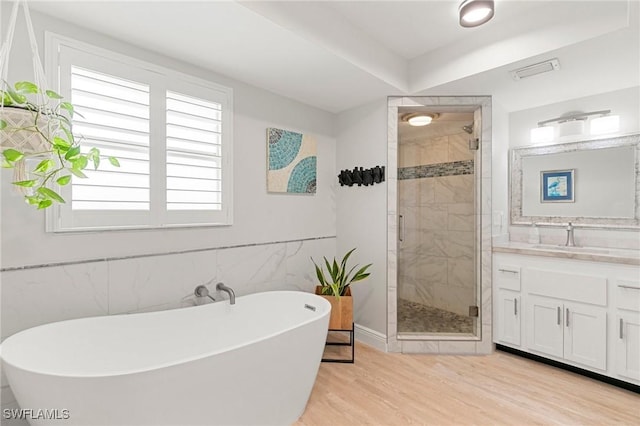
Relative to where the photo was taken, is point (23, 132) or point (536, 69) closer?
point (23, 132)

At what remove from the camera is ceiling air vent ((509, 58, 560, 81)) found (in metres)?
2.05

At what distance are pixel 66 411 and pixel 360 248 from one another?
2.33 m

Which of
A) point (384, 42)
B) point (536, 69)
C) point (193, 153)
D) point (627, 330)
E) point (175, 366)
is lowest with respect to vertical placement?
point (627, 330)

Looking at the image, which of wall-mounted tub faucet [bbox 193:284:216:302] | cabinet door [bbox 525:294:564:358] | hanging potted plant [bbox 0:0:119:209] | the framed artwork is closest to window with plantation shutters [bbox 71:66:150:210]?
hanging potted plant [bbox 0:0:119:209]

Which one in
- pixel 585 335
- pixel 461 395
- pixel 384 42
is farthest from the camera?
pixel 384 42

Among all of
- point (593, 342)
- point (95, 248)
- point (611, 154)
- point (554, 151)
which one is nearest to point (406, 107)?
point (554, 151)

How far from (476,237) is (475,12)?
5.79 ft

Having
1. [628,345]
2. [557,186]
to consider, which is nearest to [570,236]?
[557,186]

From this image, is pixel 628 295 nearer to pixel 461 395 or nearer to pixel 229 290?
pixel 461 395

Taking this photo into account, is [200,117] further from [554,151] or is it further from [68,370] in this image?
[554,151]

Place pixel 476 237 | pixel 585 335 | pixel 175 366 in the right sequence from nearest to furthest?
pixel 175 366, pixel 585 335, pixel 476 237

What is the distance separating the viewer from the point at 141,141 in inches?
76.6

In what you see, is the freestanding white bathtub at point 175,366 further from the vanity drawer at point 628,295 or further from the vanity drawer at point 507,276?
the vanity drawer at point 628,295

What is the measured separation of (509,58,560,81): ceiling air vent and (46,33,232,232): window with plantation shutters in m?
2.11
